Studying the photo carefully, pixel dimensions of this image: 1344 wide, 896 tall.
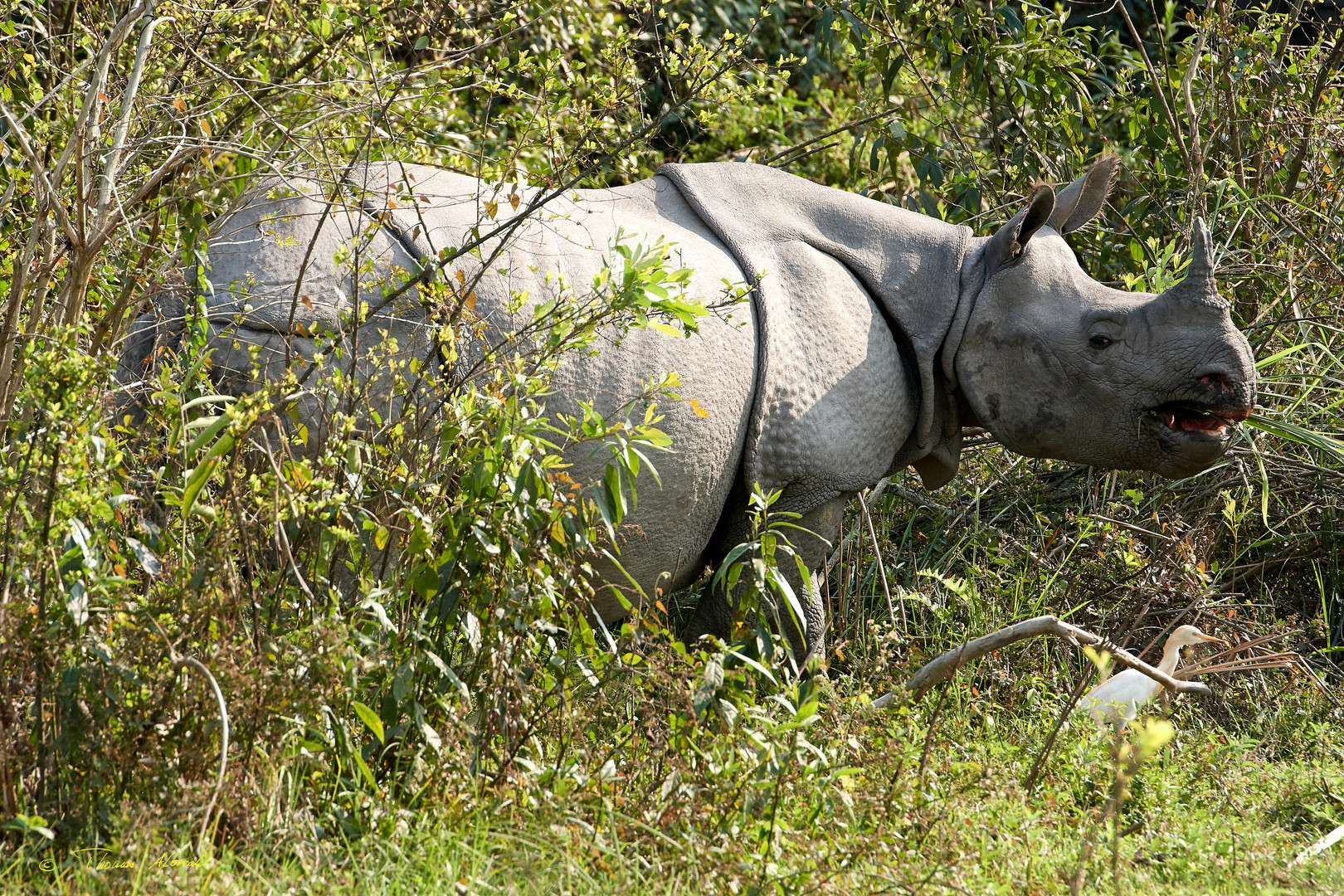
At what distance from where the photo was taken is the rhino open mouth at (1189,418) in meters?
4.14

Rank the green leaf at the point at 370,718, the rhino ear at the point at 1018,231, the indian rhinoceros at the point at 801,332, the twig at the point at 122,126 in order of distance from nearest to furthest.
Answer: the green leaf at the point at 370,718 < the twig at the point at 122,126 < the indian rhinoceros at the point at 801,332 < the rhino ear at the point at 1018,231

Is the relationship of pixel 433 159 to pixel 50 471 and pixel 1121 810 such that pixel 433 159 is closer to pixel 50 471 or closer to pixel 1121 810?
pixel 50 471

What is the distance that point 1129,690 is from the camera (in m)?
4.28

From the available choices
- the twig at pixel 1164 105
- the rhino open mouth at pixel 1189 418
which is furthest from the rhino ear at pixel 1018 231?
the twig at pixel 1164 105

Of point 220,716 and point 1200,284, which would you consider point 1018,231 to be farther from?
point 220,716

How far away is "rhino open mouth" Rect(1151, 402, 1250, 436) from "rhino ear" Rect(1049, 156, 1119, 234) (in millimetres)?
732

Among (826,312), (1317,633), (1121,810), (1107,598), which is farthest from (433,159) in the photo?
(1317,633)

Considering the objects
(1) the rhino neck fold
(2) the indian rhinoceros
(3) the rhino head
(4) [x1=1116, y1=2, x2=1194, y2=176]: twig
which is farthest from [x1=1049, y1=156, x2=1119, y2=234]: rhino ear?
(4) [x1=1116, y1=2, x2=1194, y2=176]: twig

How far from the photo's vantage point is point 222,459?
2861 mm

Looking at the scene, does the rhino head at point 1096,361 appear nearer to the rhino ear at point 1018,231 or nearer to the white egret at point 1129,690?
the rhino ear at point 1018,231

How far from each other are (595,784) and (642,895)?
321mm

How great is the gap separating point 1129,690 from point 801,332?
157 centimetres

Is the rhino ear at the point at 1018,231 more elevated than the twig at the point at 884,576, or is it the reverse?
the rhino ear at the point at 1018,231

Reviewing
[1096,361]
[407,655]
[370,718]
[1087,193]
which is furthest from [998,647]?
[370,718]
